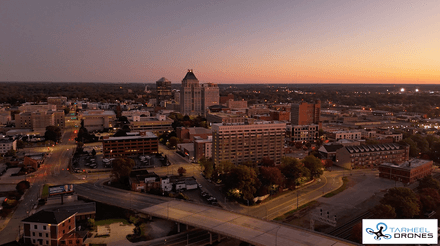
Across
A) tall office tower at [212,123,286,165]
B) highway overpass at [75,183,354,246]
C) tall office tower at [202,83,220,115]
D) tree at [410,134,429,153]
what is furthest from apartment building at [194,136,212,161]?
tall office tower at [202,83,220,115]

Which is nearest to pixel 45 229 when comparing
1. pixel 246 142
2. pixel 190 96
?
pixel 246 142

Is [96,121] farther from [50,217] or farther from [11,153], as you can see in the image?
[50,217]

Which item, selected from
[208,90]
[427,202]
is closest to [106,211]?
[427,202]

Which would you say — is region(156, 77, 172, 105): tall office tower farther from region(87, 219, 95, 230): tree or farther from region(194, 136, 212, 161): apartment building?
region(87, 219, 95, 230): tree

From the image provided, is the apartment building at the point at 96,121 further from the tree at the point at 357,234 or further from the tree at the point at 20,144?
the tree at the point at 357,234

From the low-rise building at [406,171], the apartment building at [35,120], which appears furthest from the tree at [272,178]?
the apartment building at [35,120]

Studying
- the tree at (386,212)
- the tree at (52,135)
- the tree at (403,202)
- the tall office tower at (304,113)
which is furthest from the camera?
the tall office tower at (304,113)

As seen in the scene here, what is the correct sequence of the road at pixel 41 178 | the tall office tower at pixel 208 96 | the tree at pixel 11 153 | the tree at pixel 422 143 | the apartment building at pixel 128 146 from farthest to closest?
1. the tall office tower at pixel 208 96
2. the tree at pixel 422 143
3. the tree at pixel 11 153
4. the apartment building at pixel 128 146
5. the road at pixel 41 178
